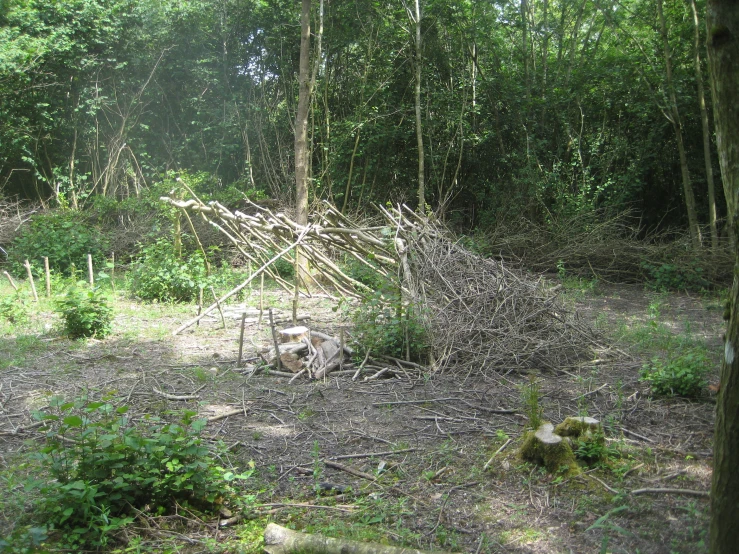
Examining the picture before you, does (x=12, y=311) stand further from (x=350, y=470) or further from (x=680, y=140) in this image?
(x=680, y=140)

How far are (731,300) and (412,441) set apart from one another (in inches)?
95.2

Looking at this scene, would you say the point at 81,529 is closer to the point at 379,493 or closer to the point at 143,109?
the point at 379,493

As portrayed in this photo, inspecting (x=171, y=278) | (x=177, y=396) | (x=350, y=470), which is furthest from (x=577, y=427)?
(x=171, y=278)

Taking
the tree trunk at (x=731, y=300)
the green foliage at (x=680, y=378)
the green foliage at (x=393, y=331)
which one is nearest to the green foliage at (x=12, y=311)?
the green foliage at (x=393, y=331)

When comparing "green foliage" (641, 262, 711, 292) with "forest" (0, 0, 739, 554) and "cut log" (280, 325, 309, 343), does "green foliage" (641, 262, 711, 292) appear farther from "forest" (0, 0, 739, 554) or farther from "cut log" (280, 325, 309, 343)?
"cut log" (280, 325, 309, 343)

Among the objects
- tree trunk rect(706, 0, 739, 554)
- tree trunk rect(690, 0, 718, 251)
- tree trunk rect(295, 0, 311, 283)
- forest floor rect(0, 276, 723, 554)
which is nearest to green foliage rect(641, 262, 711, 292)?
tree trunk rect(690, 0, 718, 251)

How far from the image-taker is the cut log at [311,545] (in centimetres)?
259

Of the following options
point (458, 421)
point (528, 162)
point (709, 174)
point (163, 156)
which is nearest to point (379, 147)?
point (528, 162)

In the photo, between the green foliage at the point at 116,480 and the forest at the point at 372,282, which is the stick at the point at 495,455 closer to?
the forest at the point at 372,282

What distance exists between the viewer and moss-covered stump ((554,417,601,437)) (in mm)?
3582

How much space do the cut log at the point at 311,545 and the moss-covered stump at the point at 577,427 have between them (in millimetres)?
1424

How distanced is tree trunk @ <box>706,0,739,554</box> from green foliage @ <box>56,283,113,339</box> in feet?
20.4

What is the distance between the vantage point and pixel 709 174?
10.1 m

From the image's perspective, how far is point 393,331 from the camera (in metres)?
5.53
